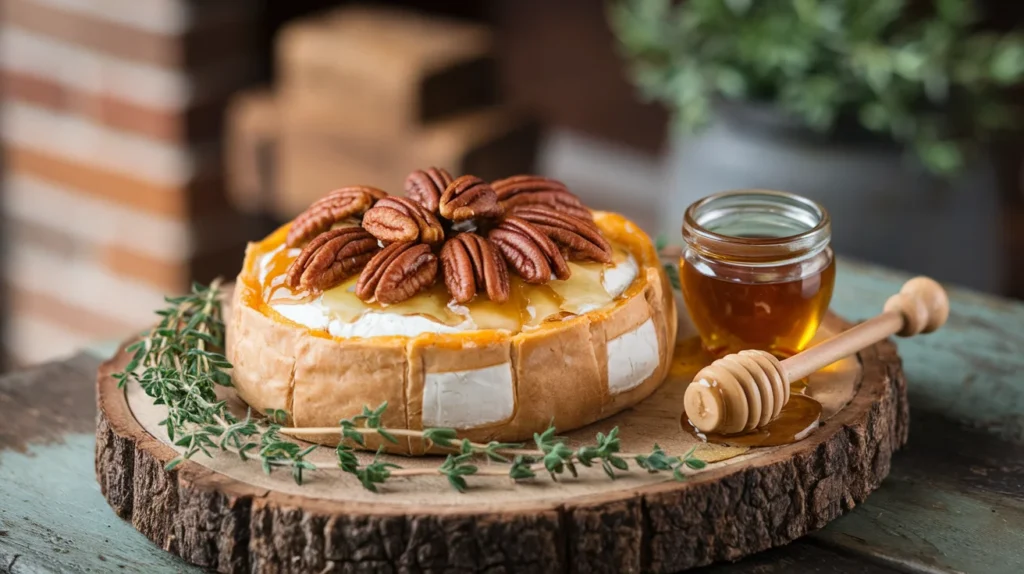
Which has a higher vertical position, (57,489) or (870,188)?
(870,188)

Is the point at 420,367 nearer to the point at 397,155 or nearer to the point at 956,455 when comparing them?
the point at 956,455

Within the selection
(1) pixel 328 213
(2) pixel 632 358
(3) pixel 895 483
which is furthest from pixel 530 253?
(3) pixel 895 483

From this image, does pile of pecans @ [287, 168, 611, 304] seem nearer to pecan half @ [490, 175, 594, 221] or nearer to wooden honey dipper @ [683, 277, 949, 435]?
pecan half @ [490, 175, 594, 221]

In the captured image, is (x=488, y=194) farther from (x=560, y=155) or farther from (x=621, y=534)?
(x=560, y=155)

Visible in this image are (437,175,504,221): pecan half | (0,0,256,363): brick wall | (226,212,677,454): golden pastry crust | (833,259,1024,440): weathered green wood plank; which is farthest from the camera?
(0,0,256,363): brick wall

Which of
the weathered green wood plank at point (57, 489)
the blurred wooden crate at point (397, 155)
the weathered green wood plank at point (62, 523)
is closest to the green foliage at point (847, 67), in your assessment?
the blurred wooden crate at point (397, 155)

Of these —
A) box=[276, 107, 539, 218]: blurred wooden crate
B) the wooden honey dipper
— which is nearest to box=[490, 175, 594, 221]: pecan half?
the wooden honey dipper
